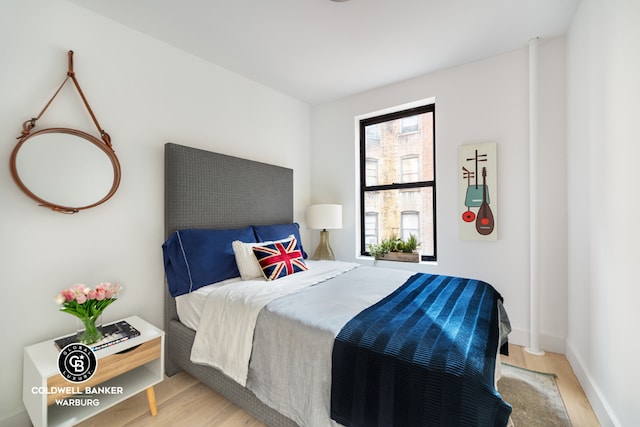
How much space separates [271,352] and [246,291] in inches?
18.8

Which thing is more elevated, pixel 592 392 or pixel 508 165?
pixel 508 165

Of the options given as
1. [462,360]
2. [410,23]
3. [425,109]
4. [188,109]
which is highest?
[410,23]

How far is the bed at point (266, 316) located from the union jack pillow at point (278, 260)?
0.26 ft

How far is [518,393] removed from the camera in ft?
6.04

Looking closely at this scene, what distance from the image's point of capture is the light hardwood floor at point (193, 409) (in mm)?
1624

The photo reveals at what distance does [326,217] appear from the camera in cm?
327

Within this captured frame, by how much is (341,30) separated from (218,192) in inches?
66.9

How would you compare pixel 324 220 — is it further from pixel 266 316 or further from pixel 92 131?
pixel 92 131

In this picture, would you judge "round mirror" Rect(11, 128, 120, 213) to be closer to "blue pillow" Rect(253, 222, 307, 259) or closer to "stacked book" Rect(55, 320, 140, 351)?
"stacked book" Rect(55, 320, 140, 351)

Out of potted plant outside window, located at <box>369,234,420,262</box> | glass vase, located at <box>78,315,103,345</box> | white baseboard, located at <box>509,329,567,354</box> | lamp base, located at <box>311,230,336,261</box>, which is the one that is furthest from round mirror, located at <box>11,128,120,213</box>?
white baseboard, located at <box>509,329,567,354</box>

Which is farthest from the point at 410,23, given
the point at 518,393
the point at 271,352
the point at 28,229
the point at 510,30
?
the point at 28,229

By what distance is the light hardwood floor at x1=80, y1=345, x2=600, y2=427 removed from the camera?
1.62 metres

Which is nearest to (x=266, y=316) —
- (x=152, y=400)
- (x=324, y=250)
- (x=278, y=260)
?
(x=278, y=260)

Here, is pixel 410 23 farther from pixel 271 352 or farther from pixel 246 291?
pixel 271 352
